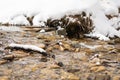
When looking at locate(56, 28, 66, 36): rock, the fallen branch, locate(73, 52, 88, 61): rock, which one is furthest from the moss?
the fallen branch

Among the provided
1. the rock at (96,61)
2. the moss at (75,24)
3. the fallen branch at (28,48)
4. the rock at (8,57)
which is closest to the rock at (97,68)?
the rock at (96,61)

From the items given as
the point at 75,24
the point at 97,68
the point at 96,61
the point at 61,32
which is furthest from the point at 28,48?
the point at 75,24

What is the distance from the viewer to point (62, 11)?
604cm

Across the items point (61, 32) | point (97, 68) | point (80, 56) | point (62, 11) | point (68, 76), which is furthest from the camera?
point (62, 11)

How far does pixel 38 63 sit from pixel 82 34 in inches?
73.4

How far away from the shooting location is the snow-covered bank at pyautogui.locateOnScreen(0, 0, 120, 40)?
6.01 metres

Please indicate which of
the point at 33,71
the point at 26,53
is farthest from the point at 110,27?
the point at 33,71

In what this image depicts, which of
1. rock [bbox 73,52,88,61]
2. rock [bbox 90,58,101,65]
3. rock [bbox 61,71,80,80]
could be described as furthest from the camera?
rock [bbox 73,52,88,61]

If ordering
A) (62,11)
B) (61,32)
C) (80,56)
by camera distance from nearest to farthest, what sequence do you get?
(80,56) → (61,32) → (62,11)

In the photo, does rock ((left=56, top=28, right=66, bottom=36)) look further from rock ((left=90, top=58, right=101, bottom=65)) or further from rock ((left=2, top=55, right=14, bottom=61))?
rock ((left=2, top=55, right=14, bottom=61))

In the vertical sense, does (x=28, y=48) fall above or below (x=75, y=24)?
below

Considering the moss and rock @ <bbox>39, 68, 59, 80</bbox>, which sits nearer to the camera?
rock @ <bbox>39, 68, 59, 80</bbox>

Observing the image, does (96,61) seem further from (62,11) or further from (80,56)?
(62,11)

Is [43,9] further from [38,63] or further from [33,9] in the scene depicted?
[38,63]
